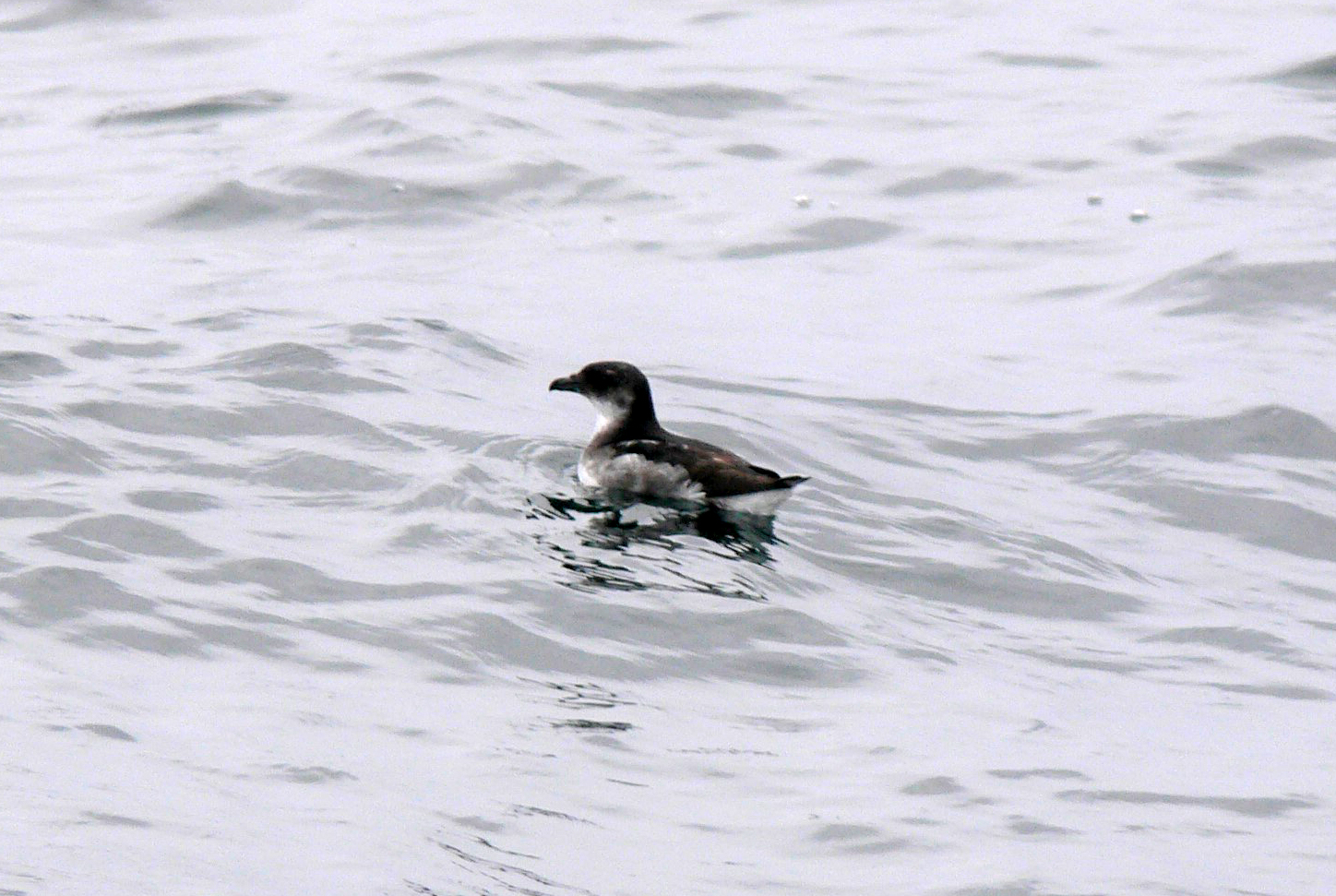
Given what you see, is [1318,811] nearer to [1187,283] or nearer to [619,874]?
[619,874]

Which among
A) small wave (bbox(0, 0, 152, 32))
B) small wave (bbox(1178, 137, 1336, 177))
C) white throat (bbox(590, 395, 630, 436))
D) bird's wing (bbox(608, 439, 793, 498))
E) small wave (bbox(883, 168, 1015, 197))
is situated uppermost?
small wave (bbox(0, 0, 152, 32))

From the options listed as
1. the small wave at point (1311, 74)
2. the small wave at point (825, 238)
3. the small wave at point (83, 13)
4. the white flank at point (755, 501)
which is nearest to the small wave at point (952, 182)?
the small wave at point (825, 238)

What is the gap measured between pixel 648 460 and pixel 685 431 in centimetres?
160

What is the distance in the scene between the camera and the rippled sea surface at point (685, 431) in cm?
730

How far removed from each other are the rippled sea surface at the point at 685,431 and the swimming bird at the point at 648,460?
0.54 feet

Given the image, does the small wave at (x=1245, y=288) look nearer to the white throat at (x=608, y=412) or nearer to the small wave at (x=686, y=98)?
the white throat at (x=608, y=412)

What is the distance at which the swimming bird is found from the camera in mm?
10664

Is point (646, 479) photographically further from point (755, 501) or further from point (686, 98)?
point (686, 98)

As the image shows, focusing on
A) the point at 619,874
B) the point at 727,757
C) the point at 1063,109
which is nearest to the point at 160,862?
the point at 619,874

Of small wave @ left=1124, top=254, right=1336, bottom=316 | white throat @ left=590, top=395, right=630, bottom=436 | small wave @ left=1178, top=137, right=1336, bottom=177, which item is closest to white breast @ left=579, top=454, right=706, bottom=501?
white throat @ left=590, top=395, right=630, bottom=436

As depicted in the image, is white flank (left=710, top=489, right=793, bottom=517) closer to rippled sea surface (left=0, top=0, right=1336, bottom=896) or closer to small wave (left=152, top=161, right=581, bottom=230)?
rippled sea surface (left=0, top=0, right=1336, bottom=896)

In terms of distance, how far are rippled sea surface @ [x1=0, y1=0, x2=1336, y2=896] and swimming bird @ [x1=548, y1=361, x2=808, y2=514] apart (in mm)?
164

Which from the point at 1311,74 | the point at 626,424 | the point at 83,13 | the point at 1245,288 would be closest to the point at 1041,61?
the point at 1311,74

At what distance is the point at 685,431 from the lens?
12.6 meters
